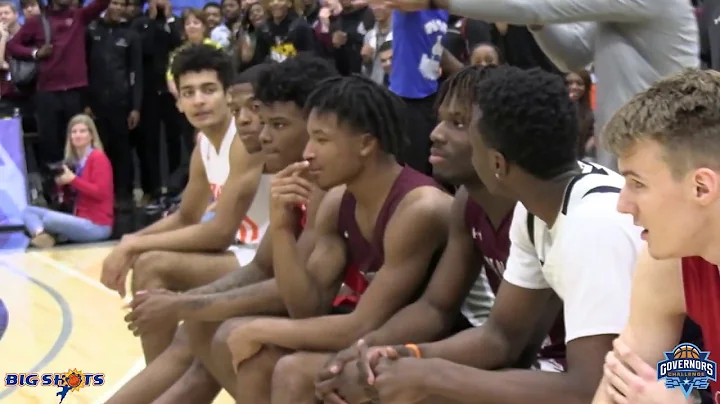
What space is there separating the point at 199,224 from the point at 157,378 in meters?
0.57

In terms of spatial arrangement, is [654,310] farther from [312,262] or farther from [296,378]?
[312,262]

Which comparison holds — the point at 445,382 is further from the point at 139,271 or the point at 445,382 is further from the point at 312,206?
the point at 139,271

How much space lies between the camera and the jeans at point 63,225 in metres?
6.85

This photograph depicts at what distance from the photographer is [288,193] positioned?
2.50 m

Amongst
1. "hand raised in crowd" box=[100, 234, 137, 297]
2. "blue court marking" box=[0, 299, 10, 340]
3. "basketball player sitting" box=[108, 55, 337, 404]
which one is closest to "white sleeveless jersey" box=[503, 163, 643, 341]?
"basketball player sitting" box=[108, 55, 337, 404]

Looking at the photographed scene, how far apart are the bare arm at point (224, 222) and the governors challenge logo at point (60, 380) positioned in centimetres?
79

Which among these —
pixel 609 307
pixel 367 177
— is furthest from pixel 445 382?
pixel 367 177

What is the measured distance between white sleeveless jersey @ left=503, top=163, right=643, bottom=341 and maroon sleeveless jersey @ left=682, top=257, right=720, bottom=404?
160mm

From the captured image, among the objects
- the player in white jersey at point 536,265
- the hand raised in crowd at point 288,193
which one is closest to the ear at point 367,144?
the hand raised in crowd at point 288,193

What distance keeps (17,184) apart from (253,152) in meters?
4.58

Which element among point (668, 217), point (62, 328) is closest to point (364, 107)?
point (668, 217)

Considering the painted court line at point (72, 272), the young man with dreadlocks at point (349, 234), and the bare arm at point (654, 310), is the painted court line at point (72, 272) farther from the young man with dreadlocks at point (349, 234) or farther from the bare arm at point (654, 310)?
the bare arm at point (654, 310)

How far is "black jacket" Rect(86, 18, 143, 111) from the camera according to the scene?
7949mm

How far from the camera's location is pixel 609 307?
5.54 feet
